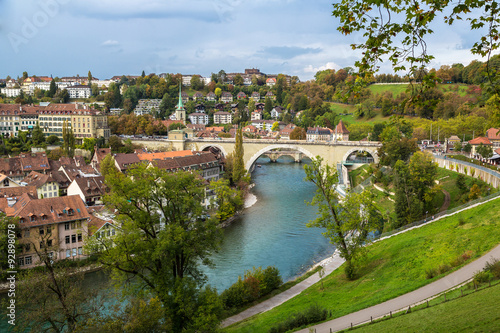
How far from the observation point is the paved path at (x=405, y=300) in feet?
34.9

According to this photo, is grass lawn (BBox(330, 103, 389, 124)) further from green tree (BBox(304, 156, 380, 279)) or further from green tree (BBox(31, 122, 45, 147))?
green tree (BBox(304, 156, 380, 279))

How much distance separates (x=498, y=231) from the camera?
13.9 meters

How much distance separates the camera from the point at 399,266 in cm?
1457

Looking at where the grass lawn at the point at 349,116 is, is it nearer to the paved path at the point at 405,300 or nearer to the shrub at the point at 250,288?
the shrub at the point at 250,288

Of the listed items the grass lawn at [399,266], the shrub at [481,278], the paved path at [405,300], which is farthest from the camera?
the grass lawn at [399,266]

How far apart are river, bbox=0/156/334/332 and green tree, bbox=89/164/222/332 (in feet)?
22.3

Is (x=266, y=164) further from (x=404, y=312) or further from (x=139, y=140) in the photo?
(x=404, y=312)

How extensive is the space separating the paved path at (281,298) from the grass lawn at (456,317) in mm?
6024

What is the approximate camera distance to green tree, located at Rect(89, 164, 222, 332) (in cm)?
1130

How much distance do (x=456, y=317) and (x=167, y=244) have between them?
6733 millimetres

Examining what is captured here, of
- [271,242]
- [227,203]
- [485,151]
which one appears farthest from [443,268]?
[485,151]

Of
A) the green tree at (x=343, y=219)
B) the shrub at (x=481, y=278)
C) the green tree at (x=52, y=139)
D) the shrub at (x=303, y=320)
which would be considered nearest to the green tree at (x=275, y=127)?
the green tree at (x=52, y=139)

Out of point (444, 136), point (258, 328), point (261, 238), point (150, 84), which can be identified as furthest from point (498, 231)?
point (150, 84)

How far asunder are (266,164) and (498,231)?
1945 inches
